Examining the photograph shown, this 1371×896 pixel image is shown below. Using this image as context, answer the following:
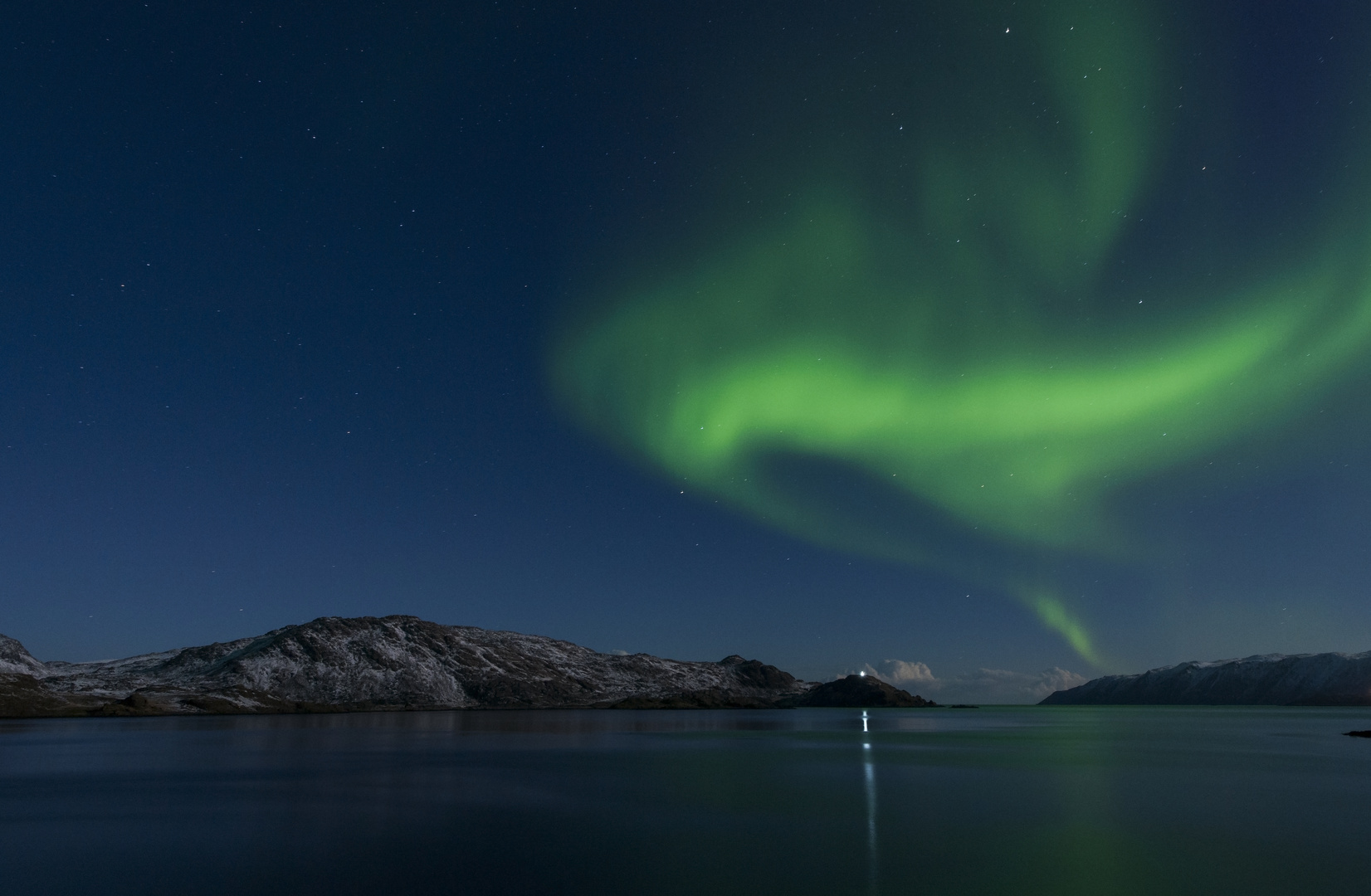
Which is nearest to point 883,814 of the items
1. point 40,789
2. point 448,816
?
point 448,816

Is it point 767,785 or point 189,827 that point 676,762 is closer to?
point 767,785

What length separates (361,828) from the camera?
40.1 m

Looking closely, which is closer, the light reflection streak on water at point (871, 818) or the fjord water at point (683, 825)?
the fjord water at point (683, 825)

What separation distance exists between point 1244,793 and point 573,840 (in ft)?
163

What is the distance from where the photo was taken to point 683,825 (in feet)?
138

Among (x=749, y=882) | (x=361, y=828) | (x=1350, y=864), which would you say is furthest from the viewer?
(x=361, y=828)

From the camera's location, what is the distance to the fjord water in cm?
2967

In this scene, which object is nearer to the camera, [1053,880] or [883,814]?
[1053,880]

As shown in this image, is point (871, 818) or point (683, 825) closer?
point (683, 825)

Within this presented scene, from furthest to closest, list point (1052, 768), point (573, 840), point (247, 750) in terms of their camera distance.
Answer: point (247, 750), point (1052, 768), point (573, 840)

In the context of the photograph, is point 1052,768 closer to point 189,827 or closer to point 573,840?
point 573,840

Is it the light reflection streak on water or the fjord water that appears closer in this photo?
the fjord water

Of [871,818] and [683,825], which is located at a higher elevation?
[683,825]

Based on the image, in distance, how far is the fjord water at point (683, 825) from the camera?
29672mm
